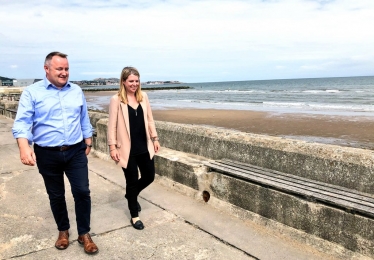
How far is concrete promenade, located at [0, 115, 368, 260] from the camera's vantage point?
2949 millimetres

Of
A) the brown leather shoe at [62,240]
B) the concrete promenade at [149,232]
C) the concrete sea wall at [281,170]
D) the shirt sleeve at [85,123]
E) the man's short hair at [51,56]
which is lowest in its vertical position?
the concrete promenade at [149,232]

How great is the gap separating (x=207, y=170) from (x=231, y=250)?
125 centimetres

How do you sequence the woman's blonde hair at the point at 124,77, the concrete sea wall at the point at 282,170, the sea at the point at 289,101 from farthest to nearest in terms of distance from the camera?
the sea at the point at 289,101
the woman's blonde hair at the point at 124,77
the concrete sea wall at the point at 282,170

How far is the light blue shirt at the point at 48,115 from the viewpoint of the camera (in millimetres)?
2746

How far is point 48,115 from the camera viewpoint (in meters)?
2.84

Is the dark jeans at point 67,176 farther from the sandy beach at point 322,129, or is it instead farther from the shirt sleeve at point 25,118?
the sandy beach at point 322,129

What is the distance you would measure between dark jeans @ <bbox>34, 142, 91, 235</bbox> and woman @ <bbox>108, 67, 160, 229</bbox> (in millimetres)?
445

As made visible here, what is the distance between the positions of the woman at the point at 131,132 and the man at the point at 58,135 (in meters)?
0.38

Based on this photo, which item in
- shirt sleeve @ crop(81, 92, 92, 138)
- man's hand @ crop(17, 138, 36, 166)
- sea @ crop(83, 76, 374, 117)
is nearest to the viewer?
man's hand @ crop(17, 138, 36, 166)

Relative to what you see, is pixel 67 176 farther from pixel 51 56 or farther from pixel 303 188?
pixel 303 188

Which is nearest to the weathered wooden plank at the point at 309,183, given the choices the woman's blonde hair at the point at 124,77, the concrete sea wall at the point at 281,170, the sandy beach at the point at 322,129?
the concrete sea wall at the point at 281,170

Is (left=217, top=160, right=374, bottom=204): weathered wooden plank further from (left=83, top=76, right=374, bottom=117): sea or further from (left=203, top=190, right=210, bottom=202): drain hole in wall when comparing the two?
(left=83, top=76, right=374, bottom=117): sea

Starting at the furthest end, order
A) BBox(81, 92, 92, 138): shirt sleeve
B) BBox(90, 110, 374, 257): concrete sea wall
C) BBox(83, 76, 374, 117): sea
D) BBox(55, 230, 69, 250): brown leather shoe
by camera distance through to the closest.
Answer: BBox(83, 76, 374, 117): sea < BBox(81, 92, 92, 138): shirt sleeve < BBox(55, 230, 69, 250): brown leather shoe < BBox(90, 110, 374, 257): concrete sea wall

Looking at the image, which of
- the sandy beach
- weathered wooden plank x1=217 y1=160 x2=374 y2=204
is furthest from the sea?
weathered wooden plank x1=217 y1=160 x2=374 y2=204
